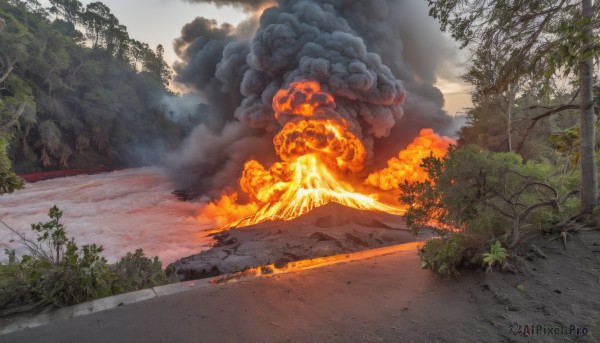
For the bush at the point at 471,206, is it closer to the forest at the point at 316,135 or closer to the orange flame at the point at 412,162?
the forest at the point at 316,135

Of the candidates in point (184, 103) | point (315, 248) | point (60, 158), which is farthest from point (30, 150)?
point (315, 248)

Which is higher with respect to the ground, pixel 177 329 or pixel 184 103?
pixel 184 103

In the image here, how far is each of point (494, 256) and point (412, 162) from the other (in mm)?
21101

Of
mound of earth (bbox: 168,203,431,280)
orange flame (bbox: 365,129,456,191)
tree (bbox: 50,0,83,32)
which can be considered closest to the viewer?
mound of earth (bbox: 168,203,431,280)

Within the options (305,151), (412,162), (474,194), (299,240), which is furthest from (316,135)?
(474,194)

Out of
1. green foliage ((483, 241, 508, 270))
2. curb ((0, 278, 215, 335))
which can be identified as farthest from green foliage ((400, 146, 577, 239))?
curb ((0, 278, 215, 335))

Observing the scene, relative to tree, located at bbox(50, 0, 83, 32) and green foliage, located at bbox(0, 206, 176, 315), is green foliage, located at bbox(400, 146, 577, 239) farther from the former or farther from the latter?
tree, located at bbox(50, 0, 83, 32)

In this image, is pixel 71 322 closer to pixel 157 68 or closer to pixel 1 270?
pixel 1 270

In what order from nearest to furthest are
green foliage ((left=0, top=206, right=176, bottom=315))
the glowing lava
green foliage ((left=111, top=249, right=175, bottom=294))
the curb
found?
the curb
green foliage ((left=0, top=206, right=176, bottom=315))
green foliage ((left=111, top=249, right=175, bottom=294))
the glowing lava

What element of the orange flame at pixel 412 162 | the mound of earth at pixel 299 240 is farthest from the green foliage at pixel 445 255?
the orange flame at pixel 412 162

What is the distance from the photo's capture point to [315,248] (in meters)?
12.9

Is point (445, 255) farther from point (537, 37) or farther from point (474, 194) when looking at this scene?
point (537, 37)

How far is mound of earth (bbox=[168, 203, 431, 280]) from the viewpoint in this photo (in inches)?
452

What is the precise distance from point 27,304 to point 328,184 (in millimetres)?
21759
